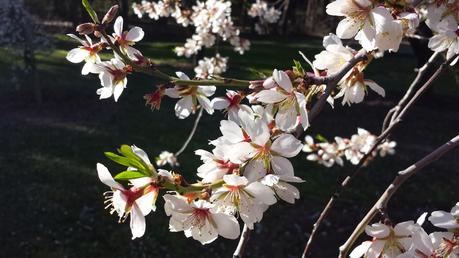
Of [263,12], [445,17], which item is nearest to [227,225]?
[445,17]

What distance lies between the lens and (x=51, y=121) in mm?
6812

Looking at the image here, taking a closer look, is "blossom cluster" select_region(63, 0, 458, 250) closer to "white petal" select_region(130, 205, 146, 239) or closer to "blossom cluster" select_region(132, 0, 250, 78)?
"white petal" select_region(130, 205, 146, 239)

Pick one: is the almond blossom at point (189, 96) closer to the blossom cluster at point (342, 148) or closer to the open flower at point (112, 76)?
the open flower at point (112, 76)

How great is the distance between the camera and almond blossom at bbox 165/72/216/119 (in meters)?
0.95

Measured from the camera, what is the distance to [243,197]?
0.70 m

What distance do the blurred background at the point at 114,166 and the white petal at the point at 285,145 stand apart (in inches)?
9.9

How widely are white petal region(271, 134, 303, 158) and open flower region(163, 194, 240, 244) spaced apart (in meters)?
0.10

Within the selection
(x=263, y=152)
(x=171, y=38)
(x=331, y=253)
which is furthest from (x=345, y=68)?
(x=171, y=38)

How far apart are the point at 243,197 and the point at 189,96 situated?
1.03ft

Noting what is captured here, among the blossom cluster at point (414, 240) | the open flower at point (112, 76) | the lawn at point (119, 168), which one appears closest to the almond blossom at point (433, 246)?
the blossom cluster at point (414, 240)

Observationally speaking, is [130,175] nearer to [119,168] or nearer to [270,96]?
[270,96]

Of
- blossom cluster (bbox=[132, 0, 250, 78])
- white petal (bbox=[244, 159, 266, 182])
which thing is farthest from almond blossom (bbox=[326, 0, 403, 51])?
blossom cluster (bbox=[132, 0, 250, 78])

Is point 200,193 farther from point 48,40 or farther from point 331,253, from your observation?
point 48,40

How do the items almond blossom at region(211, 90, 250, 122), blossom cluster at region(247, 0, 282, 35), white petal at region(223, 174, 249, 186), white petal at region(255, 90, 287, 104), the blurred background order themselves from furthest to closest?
blossom cluster at region(247, 0, 282, 35) → the blurred background → almond blossom at region(211, 90, 250, 122) → white petal at region(255, 90, 287, 104) → white petal at region(223, 174, 249, 186)
